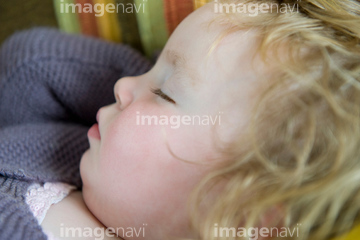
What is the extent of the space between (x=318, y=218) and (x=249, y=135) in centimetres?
17

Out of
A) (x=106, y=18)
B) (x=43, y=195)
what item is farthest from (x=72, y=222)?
(x=106, y=18)

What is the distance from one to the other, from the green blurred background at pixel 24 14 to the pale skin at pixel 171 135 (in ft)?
1.51

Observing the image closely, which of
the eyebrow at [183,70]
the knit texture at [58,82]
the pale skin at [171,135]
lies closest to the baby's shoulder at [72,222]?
the pale skin at [171,135]

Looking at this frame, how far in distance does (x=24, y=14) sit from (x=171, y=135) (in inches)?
26.3

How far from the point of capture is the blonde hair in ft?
2.05

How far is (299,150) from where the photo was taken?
0.64m

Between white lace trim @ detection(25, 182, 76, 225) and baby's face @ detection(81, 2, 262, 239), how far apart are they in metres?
0.09

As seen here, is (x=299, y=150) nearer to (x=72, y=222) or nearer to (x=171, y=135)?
(x=171, y=135)

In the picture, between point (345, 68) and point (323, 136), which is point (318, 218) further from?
point (345, 68)

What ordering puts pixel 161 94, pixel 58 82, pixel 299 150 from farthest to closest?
1. pixel 58 82
2. pixel 161 94
3. pixel 299 150

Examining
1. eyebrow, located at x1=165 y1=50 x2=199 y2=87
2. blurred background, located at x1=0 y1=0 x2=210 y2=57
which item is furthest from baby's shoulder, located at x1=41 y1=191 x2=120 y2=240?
blurred background, located at x1=0 y1=0 x2=210 y2=57

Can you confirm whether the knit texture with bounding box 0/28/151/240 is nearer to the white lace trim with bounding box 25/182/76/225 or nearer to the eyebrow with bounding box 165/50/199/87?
the white lace trim with bounding box 25/182/76/225

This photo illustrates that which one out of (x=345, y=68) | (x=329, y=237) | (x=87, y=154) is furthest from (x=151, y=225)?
(x=345, y=68)

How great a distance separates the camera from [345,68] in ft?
2.19
